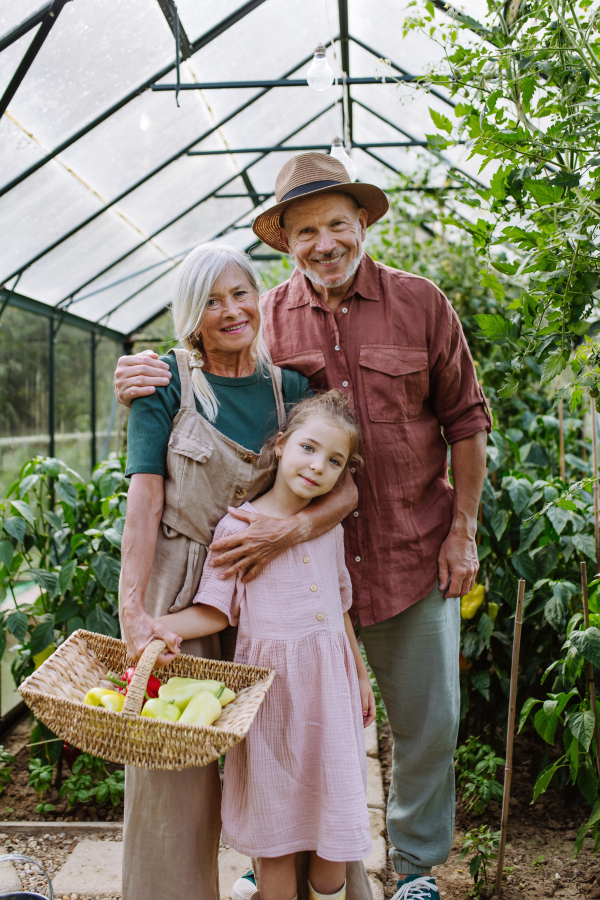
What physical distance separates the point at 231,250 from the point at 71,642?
Answer: 897 mm

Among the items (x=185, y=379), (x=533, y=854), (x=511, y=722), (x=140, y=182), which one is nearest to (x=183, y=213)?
(x=140, y=182)

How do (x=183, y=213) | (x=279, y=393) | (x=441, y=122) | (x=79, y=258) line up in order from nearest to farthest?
(x=441, y=122), (x=279, y=393), (x=79, y=258), (x=183, y=213)

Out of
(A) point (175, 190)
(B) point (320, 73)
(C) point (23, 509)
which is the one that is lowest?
(C) point (23, 509)

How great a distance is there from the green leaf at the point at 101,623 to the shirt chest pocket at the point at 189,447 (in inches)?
45.4

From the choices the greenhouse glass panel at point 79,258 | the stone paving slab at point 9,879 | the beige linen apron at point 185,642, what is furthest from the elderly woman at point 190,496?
the greenhouse glass panel at point 79,258

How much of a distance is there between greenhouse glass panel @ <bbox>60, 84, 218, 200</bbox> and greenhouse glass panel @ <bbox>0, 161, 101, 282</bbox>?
0.32 feet

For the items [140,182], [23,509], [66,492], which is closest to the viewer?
[23,509]

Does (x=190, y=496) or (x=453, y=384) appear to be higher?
(x=453, y=384)

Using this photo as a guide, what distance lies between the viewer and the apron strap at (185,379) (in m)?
1.49

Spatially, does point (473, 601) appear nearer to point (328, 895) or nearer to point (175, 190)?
point (328, 895)

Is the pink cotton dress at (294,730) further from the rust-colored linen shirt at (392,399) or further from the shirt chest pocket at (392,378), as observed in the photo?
the shirt chest pocket at (392,378)

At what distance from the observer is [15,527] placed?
2.38 metres

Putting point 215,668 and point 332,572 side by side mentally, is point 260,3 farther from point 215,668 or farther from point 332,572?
point 215,668

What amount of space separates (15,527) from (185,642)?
1.18 m
